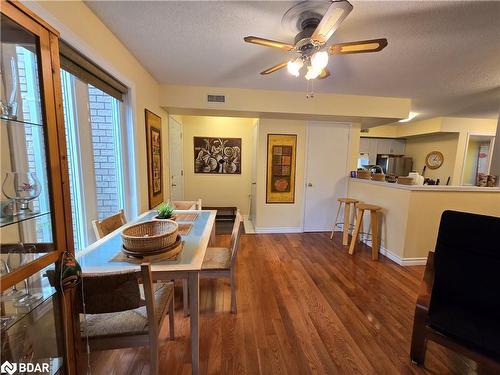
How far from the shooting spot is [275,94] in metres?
3.33

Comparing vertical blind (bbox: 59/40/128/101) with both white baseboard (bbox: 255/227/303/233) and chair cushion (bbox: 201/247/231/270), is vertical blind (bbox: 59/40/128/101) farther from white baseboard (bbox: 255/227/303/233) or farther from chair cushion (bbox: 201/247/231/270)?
white baseboard (bbox: 255/227/303/233)

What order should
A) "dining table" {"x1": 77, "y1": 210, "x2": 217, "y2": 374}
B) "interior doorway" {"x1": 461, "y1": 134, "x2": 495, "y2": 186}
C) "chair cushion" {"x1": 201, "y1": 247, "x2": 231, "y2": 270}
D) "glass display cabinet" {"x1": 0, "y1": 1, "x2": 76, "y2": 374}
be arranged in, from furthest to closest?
"interior doorway" {"x1": 461, "y1": 134, "x2": 495, "y2": 186} → "chair cushion" {"x1": 201, "y1": 247, "x2": 231, "y2": 270} → "dining table" {"x1": 77, "y1": 210, "x2": 217, "y2": 374} → "glass display cabinet" {"x1": 0, "y1": 1, "x2": 76, "y2": 374}

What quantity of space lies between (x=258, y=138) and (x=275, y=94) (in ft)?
2.66

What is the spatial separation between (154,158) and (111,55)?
1259 mm

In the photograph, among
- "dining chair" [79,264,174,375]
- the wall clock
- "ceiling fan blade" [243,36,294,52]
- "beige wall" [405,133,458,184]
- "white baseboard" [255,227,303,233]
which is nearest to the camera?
"dining chair" [79,264,174,375]

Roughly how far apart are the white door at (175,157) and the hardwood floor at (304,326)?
1.98 m

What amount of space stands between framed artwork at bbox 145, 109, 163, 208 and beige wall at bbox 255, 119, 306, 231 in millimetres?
1642

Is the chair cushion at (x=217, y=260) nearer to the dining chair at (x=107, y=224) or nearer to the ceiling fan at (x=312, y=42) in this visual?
the dining chair at (x=107, y=224)

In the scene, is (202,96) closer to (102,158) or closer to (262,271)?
(102,158)

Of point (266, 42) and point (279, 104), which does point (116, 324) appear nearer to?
point (266, 42)

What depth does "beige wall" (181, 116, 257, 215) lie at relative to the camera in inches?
191

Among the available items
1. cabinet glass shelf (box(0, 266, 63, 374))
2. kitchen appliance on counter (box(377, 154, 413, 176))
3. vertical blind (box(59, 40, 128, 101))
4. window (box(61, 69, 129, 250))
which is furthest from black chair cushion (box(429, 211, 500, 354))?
kitchen appliance on counter (box(377, 154, 413, 176))

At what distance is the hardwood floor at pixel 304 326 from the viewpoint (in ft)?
4.77

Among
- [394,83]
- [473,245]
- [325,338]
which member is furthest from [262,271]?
[394,83]
